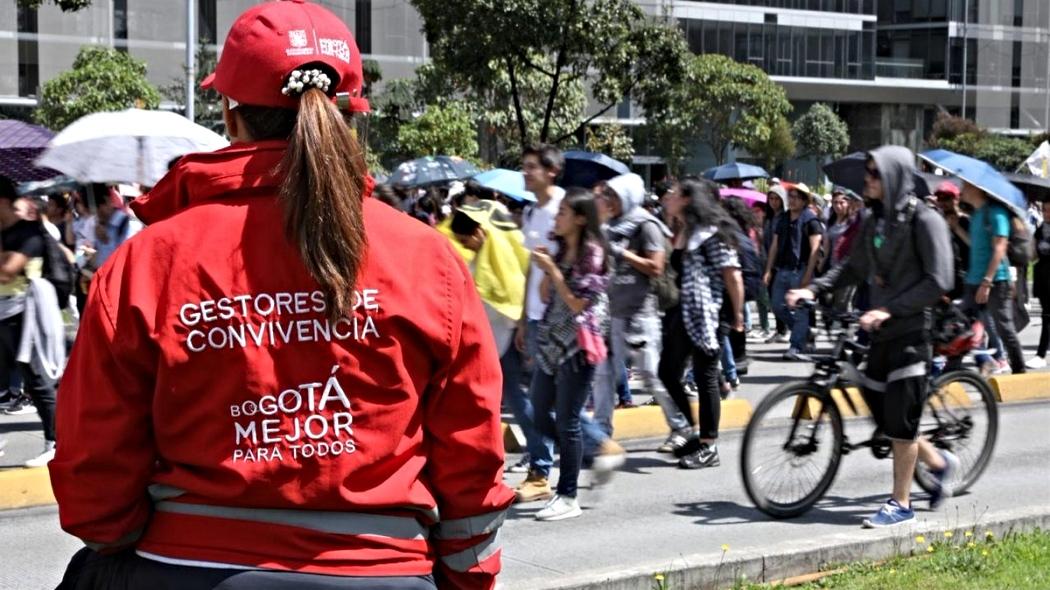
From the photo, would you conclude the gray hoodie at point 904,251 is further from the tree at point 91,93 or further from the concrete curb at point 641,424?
the tree at point 91,93

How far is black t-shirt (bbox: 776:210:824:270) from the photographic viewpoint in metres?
15.8

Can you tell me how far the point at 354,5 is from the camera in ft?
153

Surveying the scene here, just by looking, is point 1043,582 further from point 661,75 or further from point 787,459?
point 661,75

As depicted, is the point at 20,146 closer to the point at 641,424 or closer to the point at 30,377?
the point at 30,377

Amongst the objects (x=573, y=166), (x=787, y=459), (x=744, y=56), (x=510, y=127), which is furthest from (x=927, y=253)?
(x=744, y=56)

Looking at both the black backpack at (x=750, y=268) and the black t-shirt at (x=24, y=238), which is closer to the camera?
the black t-shirt at (x=24, y=238)

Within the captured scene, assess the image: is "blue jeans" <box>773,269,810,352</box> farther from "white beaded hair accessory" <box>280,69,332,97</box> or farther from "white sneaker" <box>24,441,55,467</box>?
"white beaded hair accessory" <box>280,69,332,97</box>

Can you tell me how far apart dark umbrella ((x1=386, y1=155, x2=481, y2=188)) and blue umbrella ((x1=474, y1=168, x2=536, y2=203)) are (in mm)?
7748

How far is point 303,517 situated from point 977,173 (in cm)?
962

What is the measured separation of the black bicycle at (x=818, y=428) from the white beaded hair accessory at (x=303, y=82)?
202 inches

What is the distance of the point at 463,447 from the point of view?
2.44 meters

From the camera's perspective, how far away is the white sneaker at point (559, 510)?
7633 mm

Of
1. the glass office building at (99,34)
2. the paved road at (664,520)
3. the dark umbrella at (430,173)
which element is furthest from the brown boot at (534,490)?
the glass office building at (99,34)

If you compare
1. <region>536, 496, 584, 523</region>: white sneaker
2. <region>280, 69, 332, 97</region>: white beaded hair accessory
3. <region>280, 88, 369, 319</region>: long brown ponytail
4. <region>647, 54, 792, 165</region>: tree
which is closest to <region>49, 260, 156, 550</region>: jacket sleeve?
<region>280, 88, 369, 319</region>: long brown ponytail
